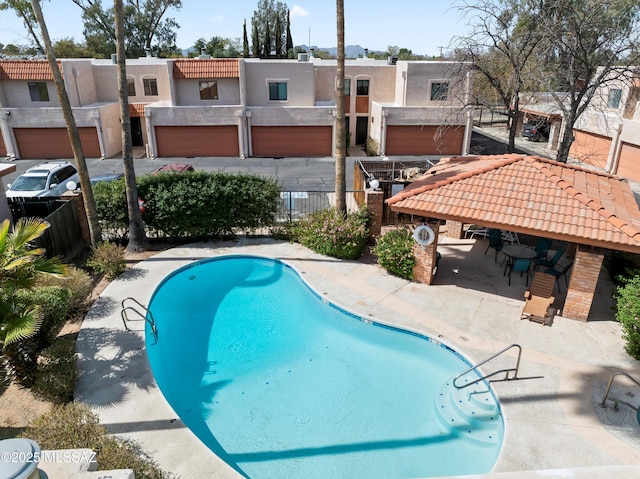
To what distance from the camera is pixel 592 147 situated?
32531 millimetres

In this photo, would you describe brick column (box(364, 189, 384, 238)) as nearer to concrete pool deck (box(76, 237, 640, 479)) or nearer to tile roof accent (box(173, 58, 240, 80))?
concrete pool deck (box(76, 237, 640, 479))

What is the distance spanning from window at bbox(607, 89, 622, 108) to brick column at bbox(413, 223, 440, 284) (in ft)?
77.4

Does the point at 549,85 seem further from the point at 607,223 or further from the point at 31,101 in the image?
the point at 31,101

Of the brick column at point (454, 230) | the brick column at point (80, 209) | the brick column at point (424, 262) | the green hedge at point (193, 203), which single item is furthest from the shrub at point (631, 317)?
the brick column at point (80, 209)

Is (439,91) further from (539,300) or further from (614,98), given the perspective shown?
(539,300)

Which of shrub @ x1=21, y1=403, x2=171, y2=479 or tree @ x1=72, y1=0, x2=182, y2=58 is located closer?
shrub @ x1=21, y1=403, x2=171, y2=479

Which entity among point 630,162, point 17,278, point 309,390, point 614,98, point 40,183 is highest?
point 614,98

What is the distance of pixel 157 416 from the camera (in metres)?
8.56

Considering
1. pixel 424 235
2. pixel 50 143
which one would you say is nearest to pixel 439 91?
pixel 424 235

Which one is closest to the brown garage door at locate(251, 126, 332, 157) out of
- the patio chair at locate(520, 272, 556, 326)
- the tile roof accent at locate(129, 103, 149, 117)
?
the tile roof accent at locate(129, 103, 149, 117)

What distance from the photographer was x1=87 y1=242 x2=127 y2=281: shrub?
14352 mm

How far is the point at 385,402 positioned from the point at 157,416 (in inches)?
184

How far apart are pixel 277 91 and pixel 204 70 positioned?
5287 mm

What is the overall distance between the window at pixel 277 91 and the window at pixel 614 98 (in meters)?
21.6
